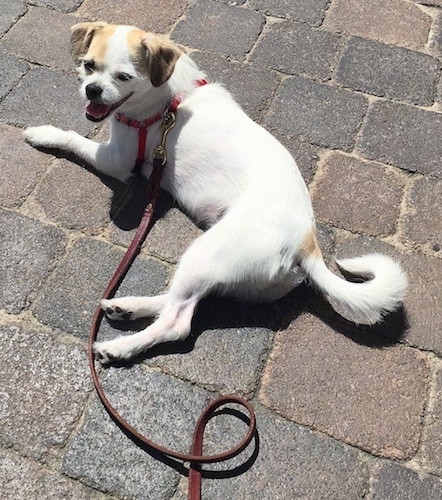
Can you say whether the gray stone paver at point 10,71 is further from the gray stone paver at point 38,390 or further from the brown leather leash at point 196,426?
the gray stone paver at point 38,390

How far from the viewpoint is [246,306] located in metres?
2.96

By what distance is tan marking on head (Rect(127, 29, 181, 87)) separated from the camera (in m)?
2.90

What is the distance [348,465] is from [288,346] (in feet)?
1.94

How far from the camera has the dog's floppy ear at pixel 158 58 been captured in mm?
2895

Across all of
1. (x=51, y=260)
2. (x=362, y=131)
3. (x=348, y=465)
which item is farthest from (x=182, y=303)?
(x=362, y=131)

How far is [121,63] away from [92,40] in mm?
242

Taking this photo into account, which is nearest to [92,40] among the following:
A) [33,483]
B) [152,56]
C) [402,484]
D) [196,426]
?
[152,56]

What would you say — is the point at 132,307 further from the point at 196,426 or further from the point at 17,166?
the point at 17,166

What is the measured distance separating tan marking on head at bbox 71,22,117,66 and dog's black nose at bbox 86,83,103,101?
0.11m

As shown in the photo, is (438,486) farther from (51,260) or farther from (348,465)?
(51,260)

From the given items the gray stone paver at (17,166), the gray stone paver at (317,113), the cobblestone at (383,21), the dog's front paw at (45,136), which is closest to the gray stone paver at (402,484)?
the gray stone paver at (317,113)

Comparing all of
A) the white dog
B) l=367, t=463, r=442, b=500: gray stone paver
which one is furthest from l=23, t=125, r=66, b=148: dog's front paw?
l=367, t=463, r=442, b=500: gray stone paver

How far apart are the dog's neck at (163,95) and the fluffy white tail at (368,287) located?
1111 mm

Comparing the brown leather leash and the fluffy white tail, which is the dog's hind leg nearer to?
the brown leather leash
